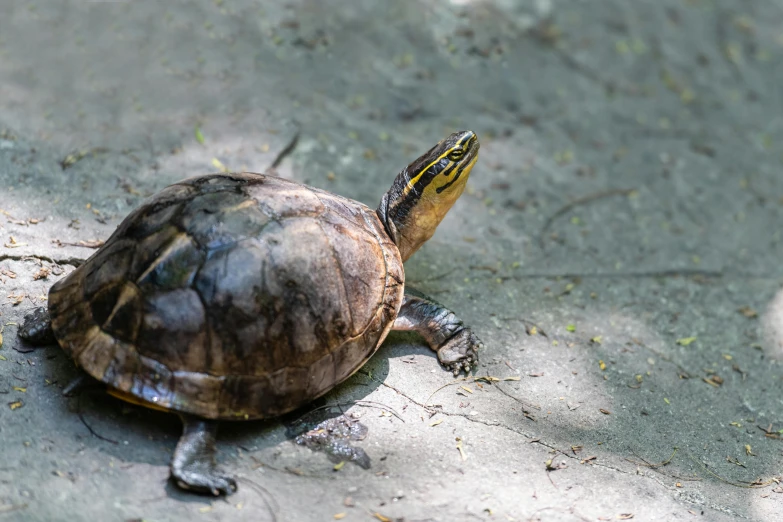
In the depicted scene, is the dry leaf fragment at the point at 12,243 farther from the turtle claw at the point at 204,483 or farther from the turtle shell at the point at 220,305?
the turtle claw at the point at 204,483

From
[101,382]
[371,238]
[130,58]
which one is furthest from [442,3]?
[101,382]

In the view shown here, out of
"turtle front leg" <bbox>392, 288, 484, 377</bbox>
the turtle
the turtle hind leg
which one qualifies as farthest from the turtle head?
the turtle hind leg

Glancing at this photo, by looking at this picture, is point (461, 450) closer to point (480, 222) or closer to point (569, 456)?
point (569, 456)

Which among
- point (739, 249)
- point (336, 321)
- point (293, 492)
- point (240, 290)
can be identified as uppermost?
point (240, 290)

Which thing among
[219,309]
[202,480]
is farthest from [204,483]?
[219,309]

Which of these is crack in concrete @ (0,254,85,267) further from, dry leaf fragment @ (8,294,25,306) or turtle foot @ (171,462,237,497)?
turtle foot @ (171,462,237,497)

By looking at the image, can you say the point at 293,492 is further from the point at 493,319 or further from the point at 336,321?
the point at 493,319
